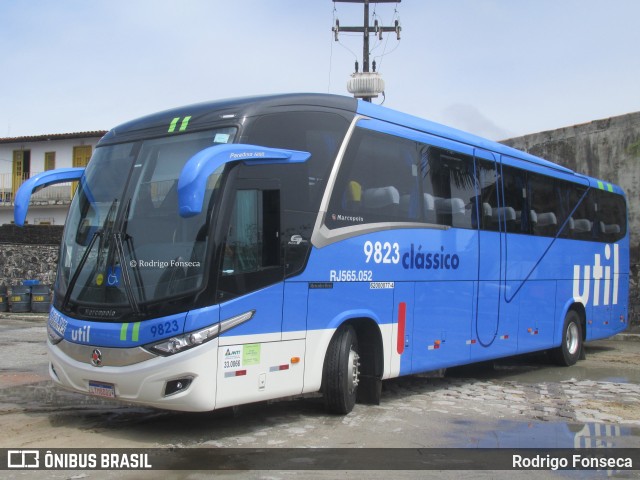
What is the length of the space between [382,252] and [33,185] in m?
4.03

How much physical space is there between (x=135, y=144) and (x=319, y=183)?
2.02 m

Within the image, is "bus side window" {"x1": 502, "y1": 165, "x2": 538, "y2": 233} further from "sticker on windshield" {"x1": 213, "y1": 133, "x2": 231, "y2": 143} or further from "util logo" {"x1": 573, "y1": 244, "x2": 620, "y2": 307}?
"sticker on windshield" {"x1": 213, "y1": 133, "x2": 231, "y2": 143}

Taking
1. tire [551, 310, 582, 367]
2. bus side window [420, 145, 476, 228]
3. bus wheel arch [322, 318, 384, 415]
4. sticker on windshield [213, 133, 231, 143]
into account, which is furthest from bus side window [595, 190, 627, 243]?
sticker on windshield [213, 133, 231, 143]

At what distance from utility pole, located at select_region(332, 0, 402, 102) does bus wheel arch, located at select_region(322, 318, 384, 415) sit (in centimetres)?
1307

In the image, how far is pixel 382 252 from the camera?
8.70 metres

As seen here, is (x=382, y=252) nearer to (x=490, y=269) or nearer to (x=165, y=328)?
(x=490, y=269)

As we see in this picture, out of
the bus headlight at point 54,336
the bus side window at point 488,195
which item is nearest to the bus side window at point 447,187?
the bus side window at point 488,195

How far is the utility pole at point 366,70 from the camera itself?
2078 centimetres

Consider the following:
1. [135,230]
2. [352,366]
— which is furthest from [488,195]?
[135,230]

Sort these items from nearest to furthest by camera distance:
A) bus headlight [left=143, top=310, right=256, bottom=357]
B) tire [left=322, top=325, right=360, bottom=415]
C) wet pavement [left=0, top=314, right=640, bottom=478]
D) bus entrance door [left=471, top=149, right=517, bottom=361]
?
bus headlight [left=143, top=310, right=256, bottom=357]
wet pavement [left=0, top=314, right=640, bottom=478]
tire [left=322, top=325, right=360, bottom=415]
bus entrance door [left=471, top=149, right=517, bottom=361]

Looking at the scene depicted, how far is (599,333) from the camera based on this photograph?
1475 centimetres

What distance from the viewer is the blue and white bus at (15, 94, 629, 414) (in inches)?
262

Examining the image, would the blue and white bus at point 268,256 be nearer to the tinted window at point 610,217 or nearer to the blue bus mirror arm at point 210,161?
the blue bus mirror arm at point 210,161

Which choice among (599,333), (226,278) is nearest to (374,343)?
(226,278)
